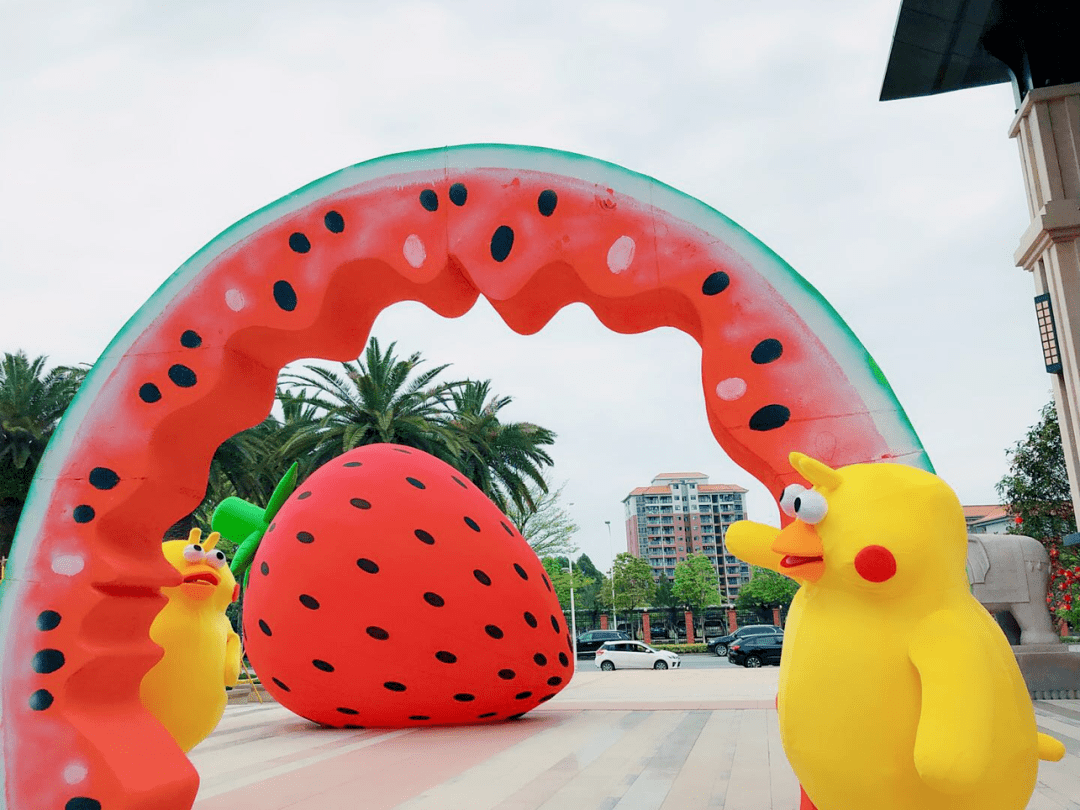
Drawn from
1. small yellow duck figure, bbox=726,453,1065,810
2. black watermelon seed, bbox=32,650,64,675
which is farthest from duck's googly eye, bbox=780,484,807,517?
black watermelon seed, bbox=32,650,64,675

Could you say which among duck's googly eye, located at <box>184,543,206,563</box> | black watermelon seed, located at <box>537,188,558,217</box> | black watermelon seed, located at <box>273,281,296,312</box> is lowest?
duck's googly eye, located at <box>184,543,206,563</box>

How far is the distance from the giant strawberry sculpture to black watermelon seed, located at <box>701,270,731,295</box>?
19.0 feet

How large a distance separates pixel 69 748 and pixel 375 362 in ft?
59.9

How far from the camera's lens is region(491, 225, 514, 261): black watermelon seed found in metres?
4.63

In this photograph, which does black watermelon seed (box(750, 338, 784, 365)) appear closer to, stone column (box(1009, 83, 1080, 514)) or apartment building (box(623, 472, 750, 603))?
stone column (box(1009, 83, 1080, 514))

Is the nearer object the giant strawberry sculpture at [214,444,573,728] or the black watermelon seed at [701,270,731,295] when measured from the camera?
the black watermelon seed at [701,270,731,295]

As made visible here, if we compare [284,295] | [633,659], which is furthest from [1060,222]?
[633,659]

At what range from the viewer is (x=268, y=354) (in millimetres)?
5062

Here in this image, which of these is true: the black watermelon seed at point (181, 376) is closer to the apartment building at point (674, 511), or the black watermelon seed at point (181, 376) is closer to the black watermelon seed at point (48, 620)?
the black watermelon seed at point (48, 620)

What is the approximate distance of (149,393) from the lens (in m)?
4.88

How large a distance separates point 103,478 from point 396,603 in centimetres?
482

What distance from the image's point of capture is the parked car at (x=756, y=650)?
24.6 meters

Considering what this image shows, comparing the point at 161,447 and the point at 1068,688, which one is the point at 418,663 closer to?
the point at 161,447

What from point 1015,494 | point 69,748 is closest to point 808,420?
point 69,748
